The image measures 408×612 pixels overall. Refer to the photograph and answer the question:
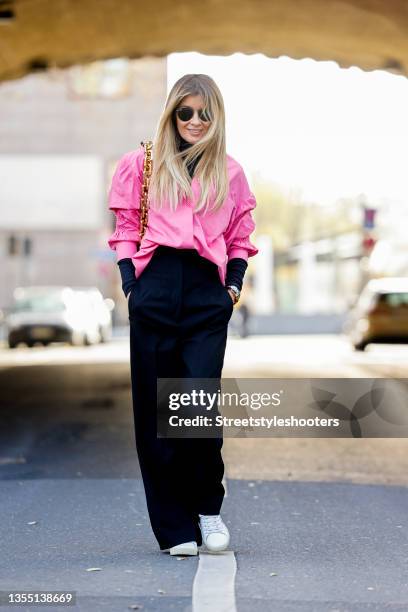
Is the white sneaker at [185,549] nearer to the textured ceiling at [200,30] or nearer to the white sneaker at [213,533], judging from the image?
the white sneaker at [213,533]

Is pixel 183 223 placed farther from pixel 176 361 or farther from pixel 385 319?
pixel 385 319

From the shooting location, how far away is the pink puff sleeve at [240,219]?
509cm

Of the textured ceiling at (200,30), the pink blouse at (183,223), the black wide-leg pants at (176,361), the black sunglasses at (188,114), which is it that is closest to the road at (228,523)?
the black wide-leg pants at (176,361)

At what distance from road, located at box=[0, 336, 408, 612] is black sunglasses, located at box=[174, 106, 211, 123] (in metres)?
1.69

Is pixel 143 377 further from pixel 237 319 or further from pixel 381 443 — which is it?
pixel 237 319

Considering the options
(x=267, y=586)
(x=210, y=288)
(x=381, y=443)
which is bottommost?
(x=381, y=443)

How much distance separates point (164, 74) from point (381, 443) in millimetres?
43196

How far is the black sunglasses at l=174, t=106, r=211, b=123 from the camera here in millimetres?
4930

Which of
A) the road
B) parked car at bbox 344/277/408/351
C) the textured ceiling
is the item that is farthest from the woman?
parked car at bbox 344/277/408/351

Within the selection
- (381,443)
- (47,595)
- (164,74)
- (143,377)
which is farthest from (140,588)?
(164,74)

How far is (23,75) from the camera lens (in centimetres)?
1912

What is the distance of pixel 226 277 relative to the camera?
507 centimetres

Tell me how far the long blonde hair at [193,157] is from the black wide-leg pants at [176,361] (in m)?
0.22

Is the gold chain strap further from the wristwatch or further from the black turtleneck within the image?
the wristwatch
